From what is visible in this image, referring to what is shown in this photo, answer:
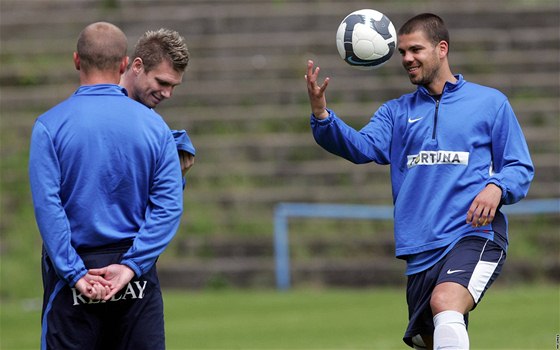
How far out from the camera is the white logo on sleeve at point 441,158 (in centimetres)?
591

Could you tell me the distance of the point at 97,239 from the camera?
489cm

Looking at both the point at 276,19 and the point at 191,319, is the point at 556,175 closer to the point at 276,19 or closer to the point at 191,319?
the point at 276,19

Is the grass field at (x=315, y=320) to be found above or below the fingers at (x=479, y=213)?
below

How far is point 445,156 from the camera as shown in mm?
5926

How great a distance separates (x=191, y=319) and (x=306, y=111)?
6313 millimetres

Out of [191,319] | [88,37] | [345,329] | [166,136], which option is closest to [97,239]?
[166,136]

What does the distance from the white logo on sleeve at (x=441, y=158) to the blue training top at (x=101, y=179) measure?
5.22 ft

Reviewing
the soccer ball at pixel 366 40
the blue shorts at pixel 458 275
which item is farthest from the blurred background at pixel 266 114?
the blue shorts at pixel 458 275

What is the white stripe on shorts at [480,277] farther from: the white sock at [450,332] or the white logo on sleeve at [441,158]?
the white logo on sleeve at [441,158]

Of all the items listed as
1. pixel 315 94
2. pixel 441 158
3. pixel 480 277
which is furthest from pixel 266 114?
pixel 480 277

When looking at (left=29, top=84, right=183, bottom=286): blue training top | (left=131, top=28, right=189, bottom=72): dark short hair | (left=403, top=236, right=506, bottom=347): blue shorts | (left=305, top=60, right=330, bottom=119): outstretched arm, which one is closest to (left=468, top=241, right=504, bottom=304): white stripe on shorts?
(left=403, top=236, right=506, bottom=347): blue shorts

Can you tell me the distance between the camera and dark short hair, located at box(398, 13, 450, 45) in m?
6.16

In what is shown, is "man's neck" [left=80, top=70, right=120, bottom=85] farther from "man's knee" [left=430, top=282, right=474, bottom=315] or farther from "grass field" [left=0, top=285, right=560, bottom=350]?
"grass field" [left=0, top=285, right=560, bottom=350]

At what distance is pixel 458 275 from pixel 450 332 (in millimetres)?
354
